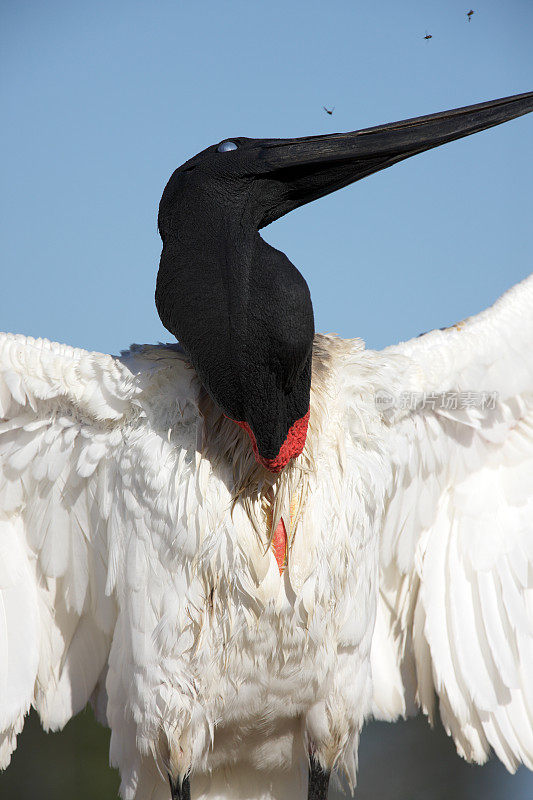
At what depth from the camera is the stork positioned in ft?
5.72

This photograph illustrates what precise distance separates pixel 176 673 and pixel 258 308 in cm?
84

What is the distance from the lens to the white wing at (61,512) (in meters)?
1.89

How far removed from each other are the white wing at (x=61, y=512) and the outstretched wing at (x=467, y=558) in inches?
27.2

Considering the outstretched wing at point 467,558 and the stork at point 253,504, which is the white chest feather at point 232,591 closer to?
the stork at point 253,504

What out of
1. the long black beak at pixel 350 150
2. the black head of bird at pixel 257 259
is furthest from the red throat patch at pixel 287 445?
the long black beak at pixel 350 150

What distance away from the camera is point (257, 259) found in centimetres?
169

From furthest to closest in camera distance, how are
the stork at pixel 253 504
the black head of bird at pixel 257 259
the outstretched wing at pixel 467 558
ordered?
the outstretched wing at pixel 467 558, the stork at pixel 253 504, the black head of bird at pixel 257 259

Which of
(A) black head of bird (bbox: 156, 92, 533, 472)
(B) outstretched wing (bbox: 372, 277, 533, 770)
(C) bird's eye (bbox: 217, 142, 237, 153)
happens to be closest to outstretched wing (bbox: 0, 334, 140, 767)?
(A) black head of bird (bbox: 156, 92, 533, 472)

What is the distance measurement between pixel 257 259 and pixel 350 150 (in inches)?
13.0

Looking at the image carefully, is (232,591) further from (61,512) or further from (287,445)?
(61,512)

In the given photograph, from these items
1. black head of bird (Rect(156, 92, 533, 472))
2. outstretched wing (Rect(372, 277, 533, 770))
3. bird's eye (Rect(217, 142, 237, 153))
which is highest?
bird's eye (Rect(217, 142, 237, 153))

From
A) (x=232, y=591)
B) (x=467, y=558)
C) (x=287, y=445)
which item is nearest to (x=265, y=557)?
(x=232, y=591)

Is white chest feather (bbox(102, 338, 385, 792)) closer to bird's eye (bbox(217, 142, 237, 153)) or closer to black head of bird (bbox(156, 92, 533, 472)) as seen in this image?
black head of bird (bbox(156, 92, 533, 472))

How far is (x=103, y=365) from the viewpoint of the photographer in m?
1.91
